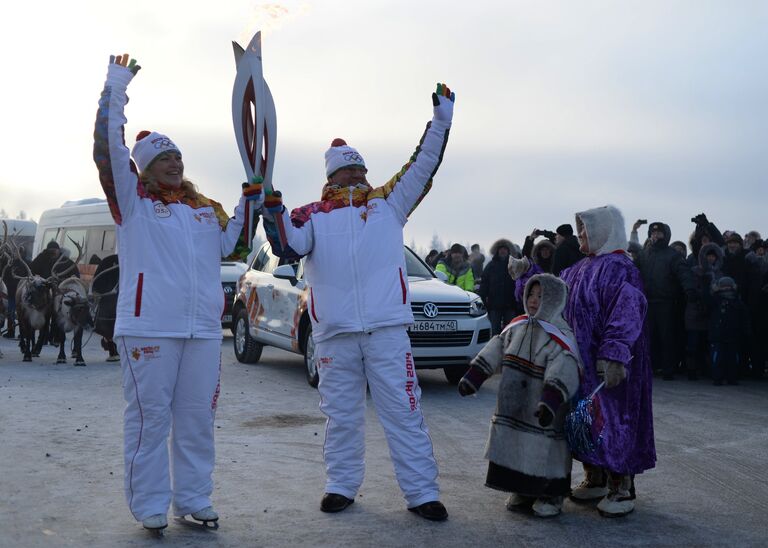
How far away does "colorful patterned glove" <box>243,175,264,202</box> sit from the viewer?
17.6 ft

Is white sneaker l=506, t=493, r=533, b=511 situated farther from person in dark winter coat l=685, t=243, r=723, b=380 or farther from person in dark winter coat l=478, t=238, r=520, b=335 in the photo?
person in dark winter coat l=478, t=238, r=520, b=335

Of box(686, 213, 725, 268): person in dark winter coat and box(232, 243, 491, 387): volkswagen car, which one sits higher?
box(686, 213, 725, 268): person in dark winter coat

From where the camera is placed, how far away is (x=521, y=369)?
223 inches

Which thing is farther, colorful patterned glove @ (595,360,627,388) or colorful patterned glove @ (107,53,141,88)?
colorful patterned glove @ (595,360,627,388)

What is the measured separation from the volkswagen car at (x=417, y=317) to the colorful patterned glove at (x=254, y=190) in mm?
5671

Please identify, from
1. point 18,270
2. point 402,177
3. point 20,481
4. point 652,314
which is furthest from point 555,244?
point 18,270

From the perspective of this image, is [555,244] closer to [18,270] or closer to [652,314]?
[652,314]

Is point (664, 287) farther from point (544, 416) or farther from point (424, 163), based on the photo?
point (544, 416)

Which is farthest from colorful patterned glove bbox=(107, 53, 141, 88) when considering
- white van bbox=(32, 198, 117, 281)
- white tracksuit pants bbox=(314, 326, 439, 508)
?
white van bbox=(32, 198, 117, 281)

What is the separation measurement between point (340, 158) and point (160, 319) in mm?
1723

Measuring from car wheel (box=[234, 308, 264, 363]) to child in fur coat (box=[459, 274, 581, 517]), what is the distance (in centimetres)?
913

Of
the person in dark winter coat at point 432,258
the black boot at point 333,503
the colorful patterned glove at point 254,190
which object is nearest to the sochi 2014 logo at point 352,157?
the colorful patterned glove at point 254,190

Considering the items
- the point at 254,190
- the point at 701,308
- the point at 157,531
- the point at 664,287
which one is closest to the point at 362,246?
the point at 254,190

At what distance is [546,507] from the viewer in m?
5.61
